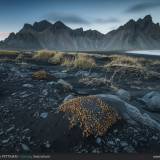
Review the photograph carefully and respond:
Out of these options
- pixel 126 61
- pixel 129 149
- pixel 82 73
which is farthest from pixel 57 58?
pixel 129 149

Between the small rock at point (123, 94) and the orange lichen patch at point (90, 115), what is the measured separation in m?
0.27

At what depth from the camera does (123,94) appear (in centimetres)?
297

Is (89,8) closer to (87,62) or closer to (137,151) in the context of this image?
(87,62)

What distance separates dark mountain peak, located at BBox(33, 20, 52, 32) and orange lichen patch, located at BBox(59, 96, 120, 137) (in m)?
0.68

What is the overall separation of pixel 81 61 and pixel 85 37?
392mm

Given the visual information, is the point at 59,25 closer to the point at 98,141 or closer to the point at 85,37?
the point at 85,37

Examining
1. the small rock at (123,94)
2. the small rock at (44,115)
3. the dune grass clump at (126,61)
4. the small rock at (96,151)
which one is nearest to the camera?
the small rock at (96,151)

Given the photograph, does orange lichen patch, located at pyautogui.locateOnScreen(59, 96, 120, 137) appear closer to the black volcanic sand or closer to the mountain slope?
the black volcanic sand

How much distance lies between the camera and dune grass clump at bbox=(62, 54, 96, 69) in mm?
3305

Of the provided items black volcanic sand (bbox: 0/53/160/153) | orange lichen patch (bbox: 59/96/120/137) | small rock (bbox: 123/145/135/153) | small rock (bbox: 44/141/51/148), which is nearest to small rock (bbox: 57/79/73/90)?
black volcanic sand (bbox: 0/53/160/153)

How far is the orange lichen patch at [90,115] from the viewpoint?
2623 mm

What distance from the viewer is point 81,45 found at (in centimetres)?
316

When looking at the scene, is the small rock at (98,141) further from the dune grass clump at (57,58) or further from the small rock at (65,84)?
the dune grass clump at (57,58)

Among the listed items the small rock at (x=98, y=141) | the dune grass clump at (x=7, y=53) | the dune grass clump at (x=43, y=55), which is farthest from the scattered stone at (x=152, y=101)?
the dune grass clump at (x=7, y=53)
